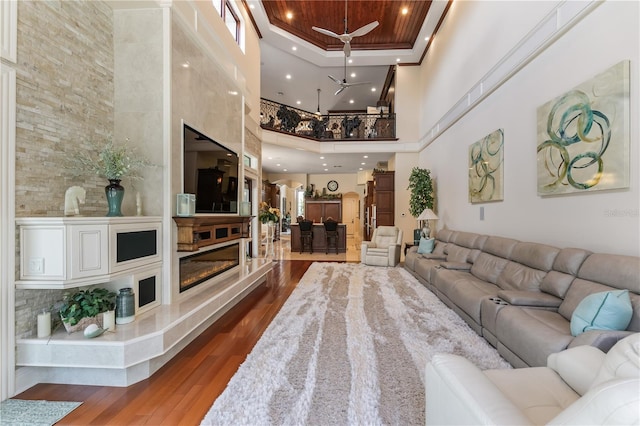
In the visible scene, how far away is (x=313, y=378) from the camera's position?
216 centimetres

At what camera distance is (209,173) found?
3.71 meters

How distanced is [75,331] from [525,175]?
4.77 metres

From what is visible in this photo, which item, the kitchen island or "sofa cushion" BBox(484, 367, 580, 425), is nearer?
"sofa cushion" BBox(484, 367, 580, 425)

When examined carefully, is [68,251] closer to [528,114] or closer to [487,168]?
[528,114]

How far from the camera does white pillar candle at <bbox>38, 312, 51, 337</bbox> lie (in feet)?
7.11

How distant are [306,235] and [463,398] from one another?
331 inches

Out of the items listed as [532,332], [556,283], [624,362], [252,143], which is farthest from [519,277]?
[252,143]

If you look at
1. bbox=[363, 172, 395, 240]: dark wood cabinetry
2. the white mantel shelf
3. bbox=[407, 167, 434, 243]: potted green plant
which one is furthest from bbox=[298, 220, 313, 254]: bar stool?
the white mantel shelf

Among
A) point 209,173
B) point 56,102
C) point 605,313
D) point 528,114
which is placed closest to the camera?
point 605,313

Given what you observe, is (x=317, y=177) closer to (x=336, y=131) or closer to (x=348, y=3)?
(x=336, y=131)

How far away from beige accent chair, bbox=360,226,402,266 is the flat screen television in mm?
3577

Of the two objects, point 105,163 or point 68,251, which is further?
point 105,163

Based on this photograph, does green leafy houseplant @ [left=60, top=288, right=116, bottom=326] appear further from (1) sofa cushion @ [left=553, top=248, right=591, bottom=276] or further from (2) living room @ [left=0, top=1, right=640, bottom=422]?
(1) sofa cushion @ [left=553, top=248, right=591, bottom=276]

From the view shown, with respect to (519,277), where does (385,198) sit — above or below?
above
